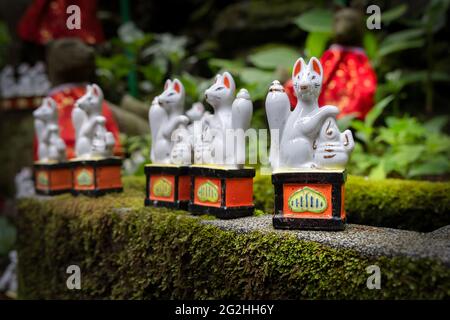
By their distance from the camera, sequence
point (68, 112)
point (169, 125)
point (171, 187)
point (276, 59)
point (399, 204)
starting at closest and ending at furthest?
point (171, 187) → point (169, 125) → point (399, 204) → point (68, 112) → point (276, 59)

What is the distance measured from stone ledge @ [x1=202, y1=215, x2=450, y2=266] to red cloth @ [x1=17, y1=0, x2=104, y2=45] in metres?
4.33

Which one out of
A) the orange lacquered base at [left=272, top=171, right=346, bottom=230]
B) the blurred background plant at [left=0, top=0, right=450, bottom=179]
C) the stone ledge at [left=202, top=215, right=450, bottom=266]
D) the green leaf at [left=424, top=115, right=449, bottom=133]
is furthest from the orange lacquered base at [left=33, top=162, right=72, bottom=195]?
the green leaf at [left=424, top=115, right=449, bottom=133]

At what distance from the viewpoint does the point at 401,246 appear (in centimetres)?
175

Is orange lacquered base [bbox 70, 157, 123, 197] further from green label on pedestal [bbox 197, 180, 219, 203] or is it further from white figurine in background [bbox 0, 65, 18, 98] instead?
white figurine in background [bbox 0, 65, 18, 98]

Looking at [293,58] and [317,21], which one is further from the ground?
[317,21]

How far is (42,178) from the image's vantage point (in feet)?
12.6

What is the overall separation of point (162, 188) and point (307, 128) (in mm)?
974

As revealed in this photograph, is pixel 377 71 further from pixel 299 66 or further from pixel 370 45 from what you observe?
pixel 299 66

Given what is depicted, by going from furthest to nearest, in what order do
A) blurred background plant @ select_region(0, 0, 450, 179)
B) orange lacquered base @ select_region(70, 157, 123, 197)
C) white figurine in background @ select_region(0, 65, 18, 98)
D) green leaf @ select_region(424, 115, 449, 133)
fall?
white figurine in background @ select_region(0, 65, 18, 98)
green leaf @ select_region(424, 115, 449, 133)
blurred background plant @ select_region(0, 0, 450, 179)
orange lacquered base @ select_region(70, 157, 123, 197)

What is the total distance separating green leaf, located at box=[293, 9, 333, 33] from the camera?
532 centimetres

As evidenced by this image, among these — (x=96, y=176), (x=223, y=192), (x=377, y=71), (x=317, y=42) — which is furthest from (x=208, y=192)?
(x=377, y=71)

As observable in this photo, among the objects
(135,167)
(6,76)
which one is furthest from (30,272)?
(6,76)

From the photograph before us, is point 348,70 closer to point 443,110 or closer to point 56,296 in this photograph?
point 443,110

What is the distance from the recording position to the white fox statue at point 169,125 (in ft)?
9.26
